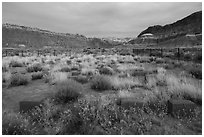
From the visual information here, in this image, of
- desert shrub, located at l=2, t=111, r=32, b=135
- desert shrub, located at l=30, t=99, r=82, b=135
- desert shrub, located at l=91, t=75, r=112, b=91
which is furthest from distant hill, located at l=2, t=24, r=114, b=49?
desert shrub, located at l=2, t=111, r=32, b=135

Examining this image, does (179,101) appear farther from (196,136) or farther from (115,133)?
(115,133)

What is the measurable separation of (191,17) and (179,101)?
117 meters

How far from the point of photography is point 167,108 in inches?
195

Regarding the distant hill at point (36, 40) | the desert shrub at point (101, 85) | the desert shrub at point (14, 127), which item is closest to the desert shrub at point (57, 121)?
the desert shrub at point (14, 127)

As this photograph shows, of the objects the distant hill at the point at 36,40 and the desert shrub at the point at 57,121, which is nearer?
the desert shrub at the point at 57,121

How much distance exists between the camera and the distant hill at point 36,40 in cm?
7538

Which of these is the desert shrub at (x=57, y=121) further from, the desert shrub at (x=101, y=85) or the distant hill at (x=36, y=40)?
the distant hill at (x=36, y=40)

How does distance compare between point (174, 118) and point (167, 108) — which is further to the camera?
point (167, 108)

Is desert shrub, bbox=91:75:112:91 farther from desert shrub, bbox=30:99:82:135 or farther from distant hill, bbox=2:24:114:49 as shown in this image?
distant hill, bbox=2:24:114:49

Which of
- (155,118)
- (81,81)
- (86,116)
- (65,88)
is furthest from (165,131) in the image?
(81,81)

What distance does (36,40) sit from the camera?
3233 inches

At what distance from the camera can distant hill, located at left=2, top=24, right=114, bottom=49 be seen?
247 feet

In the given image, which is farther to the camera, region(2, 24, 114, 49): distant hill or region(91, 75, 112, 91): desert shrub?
region(2, 24, 114, 49): distant hill

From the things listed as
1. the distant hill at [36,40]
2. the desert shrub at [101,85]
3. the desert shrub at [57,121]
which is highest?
the distant hill at [36,40]
